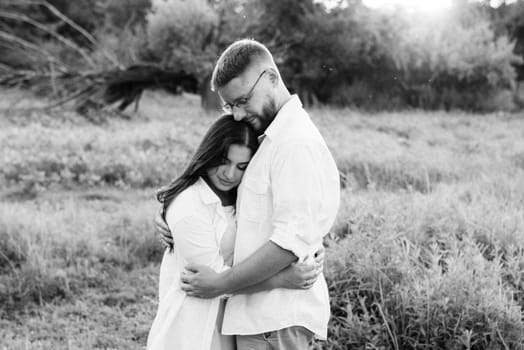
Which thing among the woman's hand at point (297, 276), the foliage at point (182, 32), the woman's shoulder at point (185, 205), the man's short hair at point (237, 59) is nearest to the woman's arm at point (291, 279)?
the woman's hand at point (297, 276)

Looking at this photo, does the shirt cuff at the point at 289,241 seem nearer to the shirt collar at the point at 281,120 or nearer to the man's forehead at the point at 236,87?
the shirt collar at the point at 281,120

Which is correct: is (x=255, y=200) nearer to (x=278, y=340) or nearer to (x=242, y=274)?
(x=242, y=274)

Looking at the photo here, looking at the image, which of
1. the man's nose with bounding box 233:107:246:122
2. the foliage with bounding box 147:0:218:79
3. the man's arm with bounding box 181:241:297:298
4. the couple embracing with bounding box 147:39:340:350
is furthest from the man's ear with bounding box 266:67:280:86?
the foliage with bounding box 147:0:218:79

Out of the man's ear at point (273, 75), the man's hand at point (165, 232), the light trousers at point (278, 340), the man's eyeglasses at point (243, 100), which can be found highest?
the man's ear at point (273, 75)

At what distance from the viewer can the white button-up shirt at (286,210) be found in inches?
81.8

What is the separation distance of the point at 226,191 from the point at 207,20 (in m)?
13.6

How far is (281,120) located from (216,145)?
0.30 m

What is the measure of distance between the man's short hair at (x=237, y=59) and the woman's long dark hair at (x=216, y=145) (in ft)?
0.58

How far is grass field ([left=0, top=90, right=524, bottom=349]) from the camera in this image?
3.57m

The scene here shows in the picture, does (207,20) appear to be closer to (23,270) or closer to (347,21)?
(347,21)

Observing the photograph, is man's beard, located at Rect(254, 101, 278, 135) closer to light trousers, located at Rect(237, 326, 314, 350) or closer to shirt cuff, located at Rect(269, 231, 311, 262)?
shirt cuff, located at Rect(269, 231, 311, 262)

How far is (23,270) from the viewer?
4691 millimetres

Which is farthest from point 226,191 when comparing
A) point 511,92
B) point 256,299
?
point 511,92

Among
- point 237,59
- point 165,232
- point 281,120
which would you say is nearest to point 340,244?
point 165,232
